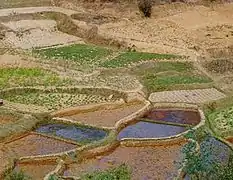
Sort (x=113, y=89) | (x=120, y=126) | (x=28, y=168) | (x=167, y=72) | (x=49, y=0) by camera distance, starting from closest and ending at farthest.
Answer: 1. (x=28, y=168)
2. (x=120, y=126)
3. (x=113, y=89)
4. (x=167, y=72)
5. (x=49, y=0)

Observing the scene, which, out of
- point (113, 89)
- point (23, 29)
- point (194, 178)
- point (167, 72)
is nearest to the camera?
point (194, 178)

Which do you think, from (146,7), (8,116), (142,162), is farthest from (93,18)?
(142,162)

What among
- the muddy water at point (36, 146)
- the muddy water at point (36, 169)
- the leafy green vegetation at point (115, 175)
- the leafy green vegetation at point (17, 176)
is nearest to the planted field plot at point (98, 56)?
the muddy water at point (36, 146)

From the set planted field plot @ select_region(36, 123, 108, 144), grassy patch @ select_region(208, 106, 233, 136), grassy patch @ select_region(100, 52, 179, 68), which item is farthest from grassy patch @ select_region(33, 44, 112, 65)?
grassy patch @ select_region(208, 106, 233, 136)

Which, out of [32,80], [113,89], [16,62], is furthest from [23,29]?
[113,89]

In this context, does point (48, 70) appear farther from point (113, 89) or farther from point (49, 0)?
point (49, 0)

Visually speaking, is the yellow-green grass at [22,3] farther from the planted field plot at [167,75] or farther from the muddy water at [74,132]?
the muddy water at [74,132]
